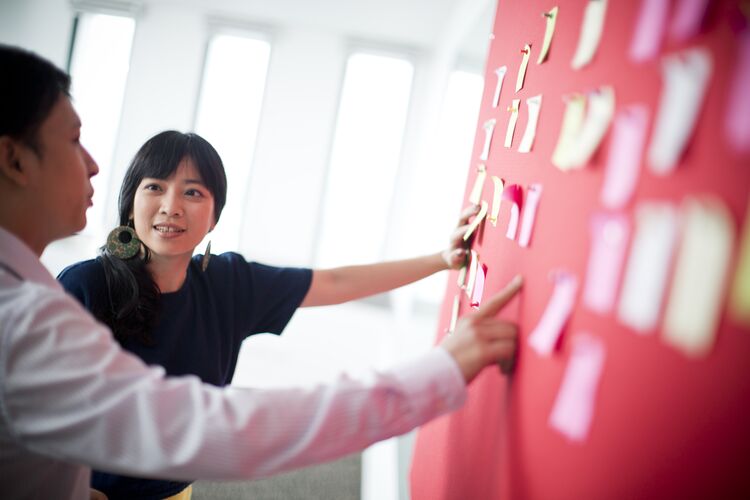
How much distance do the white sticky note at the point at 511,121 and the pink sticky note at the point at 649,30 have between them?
390 mm

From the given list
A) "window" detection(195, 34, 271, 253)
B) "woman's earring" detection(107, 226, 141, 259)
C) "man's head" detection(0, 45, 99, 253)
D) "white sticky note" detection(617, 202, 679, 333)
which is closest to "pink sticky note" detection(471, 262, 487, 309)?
"white sticky note" detection(617, 202, 679, 333)

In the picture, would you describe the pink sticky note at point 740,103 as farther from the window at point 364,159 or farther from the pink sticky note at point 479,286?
the window at point 364,159

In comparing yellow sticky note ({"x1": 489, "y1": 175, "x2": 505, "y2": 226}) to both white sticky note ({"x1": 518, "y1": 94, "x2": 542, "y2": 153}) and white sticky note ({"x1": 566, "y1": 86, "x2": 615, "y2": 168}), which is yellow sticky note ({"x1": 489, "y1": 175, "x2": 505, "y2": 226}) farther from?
white sticky note ({"x1": 566, "y1": 86, "x2": 615, "y2": 168})

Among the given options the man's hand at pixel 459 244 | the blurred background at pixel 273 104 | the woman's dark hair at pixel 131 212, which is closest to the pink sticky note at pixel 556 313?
the man's hand at pixel 459 244

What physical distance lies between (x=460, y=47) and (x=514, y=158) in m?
3.33

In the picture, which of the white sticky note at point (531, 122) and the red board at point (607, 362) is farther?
the white sticky note at point (531, 122)

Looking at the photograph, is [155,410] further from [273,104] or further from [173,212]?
[273,104]

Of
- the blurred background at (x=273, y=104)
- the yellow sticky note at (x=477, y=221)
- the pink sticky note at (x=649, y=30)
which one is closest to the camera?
the pink sticky note at (x=649, y=30)

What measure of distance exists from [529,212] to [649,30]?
30 cm

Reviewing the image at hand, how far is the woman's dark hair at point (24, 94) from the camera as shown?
0.63 m

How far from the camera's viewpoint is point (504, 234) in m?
0.80

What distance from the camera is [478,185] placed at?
3.61 ft

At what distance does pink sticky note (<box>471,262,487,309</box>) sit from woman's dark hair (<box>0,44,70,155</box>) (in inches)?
29.6

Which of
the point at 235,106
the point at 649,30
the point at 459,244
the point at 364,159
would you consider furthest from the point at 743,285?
the point at 235,106
